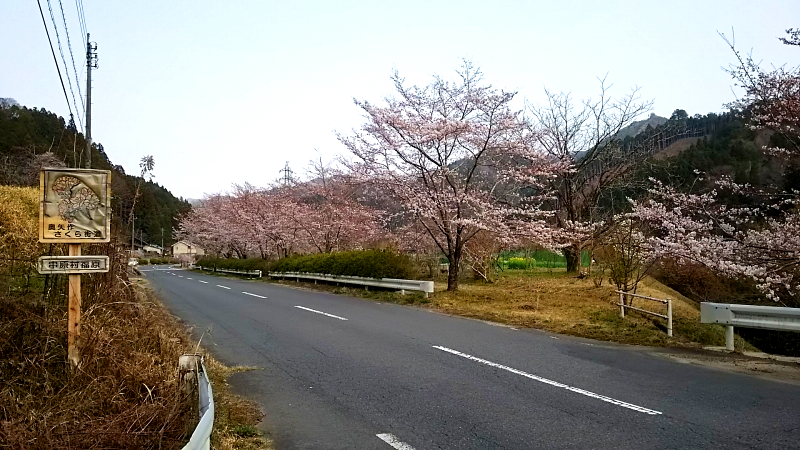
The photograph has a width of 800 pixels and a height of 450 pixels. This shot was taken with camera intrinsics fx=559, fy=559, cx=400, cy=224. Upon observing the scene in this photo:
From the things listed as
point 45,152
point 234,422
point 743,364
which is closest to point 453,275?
point 743,364

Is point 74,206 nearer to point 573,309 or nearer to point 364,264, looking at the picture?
point 573,309

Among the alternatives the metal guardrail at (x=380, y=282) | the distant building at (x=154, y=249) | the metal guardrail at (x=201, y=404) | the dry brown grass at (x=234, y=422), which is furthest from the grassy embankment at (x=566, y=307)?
the distant building at (x=154, y=249)

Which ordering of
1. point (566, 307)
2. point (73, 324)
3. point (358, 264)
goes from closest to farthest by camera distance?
1. point (73, 324)
2. point (566, 307)
3. point (358, 264)

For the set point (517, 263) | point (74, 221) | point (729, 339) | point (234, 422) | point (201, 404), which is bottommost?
point (234, 422)

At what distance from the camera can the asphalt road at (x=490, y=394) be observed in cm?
501

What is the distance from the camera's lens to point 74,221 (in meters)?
6.23

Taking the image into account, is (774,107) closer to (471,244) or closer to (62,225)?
(62,225)

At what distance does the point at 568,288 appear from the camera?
2034 cm

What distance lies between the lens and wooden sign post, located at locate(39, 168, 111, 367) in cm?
586

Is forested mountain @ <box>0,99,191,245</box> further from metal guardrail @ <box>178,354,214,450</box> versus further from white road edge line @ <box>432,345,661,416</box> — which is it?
white road edge line @ <box>432,345,661,416</box>

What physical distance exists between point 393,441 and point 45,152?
11.2 meters

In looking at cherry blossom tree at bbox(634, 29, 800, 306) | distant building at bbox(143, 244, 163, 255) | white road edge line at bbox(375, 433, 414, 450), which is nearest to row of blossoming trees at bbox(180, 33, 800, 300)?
cherry blossom tree at bbox(634, 29, 800, 306)

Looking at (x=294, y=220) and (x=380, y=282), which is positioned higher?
(x=294, y=220)

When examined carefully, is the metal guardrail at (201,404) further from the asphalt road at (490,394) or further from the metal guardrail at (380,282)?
the metal guardrail at (380,282)
